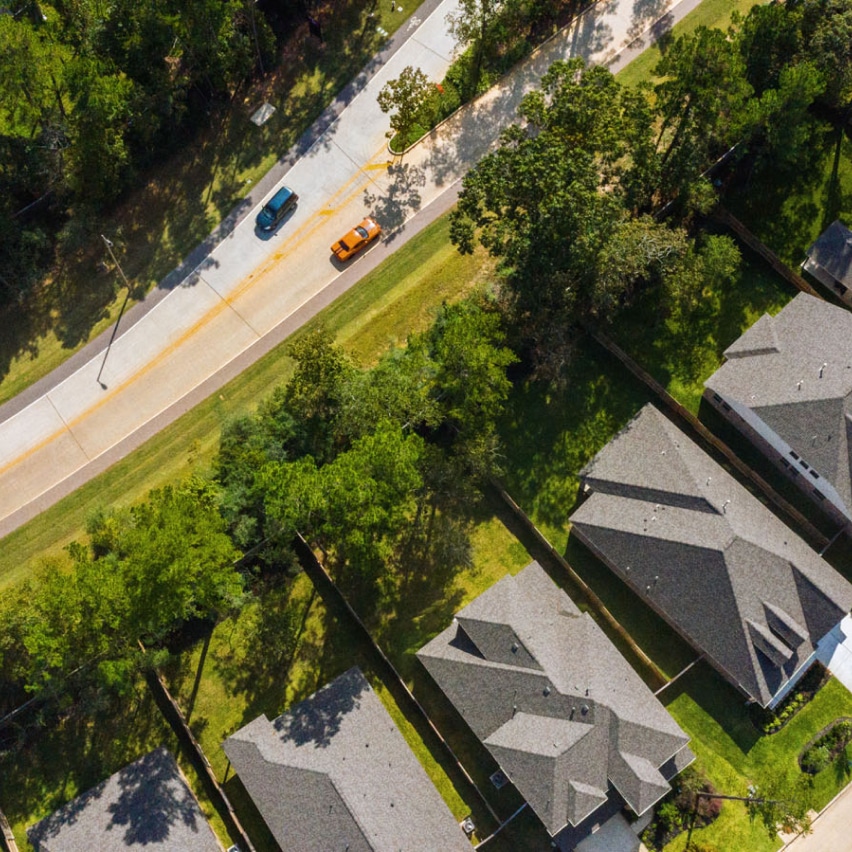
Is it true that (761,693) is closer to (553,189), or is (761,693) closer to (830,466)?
(830,466)

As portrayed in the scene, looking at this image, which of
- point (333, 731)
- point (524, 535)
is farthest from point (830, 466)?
point (333, 731)

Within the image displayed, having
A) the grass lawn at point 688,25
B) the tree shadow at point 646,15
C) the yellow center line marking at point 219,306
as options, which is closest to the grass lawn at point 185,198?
the yellow center line marking at point 219,306

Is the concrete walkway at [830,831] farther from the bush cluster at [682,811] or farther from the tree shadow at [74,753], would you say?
the tree shadow at [74,753]

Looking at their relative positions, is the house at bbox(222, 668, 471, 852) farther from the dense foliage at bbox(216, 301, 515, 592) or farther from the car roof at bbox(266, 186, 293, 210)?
the car roof at bbox(266, 186, 293, 210)

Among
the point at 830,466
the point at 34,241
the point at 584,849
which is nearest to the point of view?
the point at 584,849

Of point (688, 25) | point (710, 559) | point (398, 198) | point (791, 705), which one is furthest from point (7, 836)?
point (688, 25)
